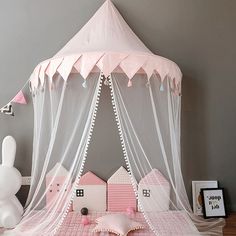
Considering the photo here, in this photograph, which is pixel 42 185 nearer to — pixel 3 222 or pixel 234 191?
pixel 3 222

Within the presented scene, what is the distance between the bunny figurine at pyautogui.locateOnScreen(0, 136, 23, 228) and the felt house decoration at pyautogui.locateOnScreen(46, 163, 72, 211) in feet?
1.11

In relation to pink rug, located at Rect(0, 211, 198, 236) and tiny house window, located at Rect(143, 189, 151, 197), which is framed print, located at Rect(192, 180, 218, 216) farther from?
tiny house window, located at Rect(143, 189, 151, 197)

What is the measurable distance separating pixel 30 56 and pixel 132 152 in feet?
3.80

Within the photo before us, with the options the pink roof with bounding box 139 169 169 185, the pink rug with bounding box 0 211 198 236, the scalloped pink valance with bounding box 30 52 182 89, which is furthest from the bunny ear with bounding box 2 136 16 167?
the pink roof with bounding box 139 169 169 185

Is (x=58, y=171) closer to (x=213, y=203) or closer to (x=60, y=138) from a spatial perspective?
(x=60, y=138)

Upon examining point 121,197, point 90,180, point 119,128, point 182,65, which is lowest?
point 121,197

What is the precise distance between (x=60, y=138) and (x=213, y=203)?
1.27 m

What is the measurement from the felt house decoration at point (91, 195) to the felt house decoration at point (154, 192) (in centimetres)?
46

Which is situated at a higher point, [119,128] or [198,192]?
[119,128]

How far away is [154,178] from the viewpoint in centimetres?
203

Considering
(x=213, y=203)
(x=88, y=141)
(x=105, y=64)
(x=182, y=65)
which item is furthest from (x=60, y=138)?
(x=213, y=203)

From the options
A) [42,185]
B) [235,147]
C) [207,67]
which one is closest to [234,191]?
[235,147]

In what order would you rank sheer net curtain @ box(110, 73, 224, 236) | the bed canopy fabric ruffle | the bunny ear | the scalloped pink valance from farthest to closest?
the bunny ear
sheer net curtain @ box(110, 73, 224, 236)
the bed canopy fabric ruffle
the scalloped pink valance

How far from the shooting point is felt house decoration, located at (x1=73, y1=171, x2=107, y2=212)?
2.38m
